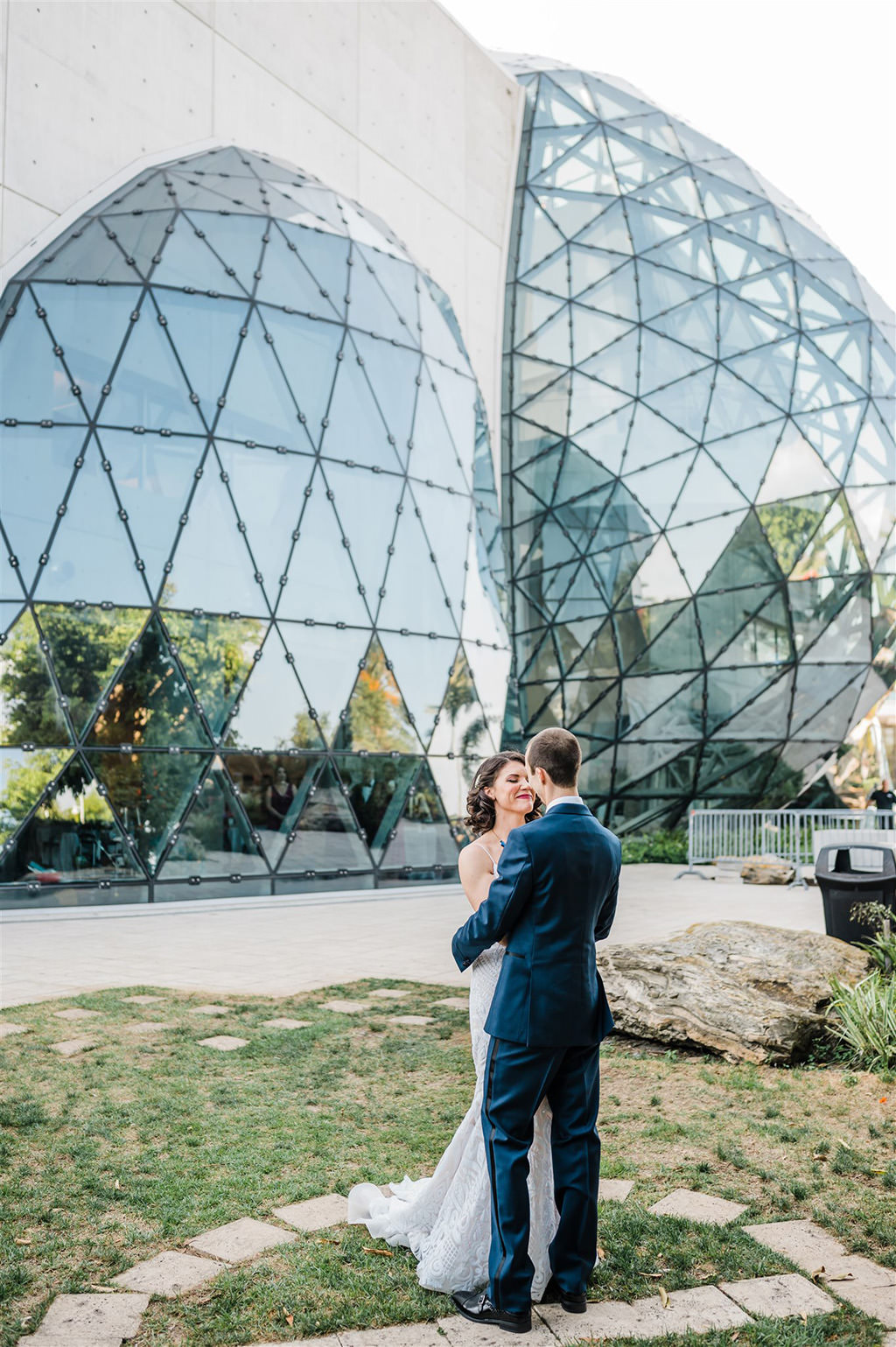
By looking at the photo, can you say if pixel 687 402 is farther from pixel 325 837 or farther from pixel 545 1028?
pixel 545 1028

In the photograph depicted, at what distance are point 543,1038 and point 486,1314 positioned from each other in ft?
2.73

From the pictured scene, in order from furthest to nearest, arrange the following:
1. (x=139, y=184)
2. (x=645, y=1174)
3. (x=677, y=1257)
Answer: (x=139, y=184) < (x=645, y=1174) < (x=677, y=1257)

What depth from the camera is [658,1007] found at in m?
6.29

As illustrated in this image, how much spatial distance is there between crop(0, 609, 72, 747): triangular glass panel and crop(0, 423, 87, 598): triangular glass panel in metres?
0.61

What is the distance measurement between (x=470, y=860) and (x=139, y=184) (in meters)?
15.0

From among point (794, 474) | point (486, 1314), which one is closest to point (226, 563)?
point (486, 1314)

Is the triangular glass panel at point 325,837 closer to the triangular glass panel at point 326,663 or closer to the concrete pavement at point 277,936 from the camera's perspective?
the concrete pavement at point 277,936

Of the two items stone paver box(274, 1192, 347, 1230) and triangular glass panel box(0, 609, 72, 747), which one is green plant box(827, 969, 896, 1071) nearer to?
stone paver box(274, 1192, 347, 1230)

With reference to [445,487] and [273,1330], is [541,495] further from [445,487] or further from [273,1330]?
[273,1330]

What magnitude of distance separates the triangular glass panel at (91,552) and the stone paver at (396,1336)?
11669mm

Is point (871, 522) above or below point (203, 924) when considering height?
above

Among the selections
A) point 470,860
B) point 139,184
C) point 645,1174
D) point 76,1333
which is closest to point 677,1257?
point 645,1174

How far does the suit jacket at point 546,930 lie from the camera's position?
122 inches

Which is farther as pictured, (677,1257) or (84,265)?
(84,265)
